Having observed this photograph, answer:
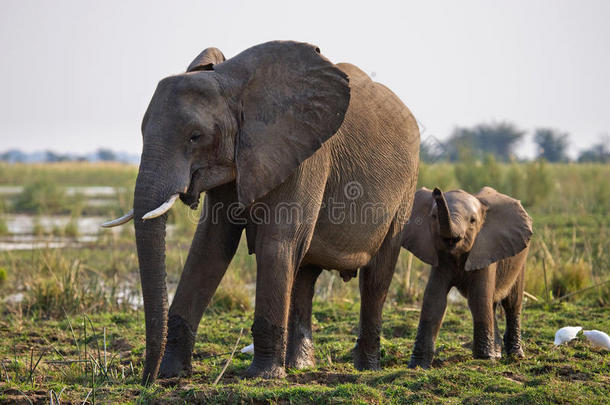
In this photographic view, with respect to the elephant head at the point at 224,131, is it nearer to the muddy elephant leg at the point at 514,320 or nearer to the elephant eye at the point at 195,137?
the elephant eye at the point at 195,137

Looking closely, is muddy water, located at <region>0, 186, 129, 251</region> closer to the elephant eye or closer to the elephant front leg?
the elephant front leg

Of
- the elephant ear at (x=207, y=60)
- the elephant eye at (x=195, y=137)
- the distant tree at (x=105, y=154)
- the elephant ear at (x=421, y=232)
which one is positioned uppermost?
the distant tree at (x=105, y=154)

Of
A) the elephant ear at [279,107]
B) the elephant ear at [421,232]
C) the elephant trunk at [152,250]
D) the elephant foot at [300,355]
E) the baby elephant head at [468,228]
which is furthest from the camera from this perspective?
the elephant ear at [421,232]

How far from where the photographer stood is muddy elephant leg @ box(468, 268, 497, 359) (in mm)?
6328

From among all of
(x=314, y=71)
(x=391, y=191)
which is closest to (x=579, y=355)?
(x=391, y=191)

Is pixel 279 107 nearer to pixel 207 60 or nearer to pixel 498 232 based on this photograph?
pixel 207 60

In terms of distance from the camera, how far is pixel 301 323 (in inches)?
247

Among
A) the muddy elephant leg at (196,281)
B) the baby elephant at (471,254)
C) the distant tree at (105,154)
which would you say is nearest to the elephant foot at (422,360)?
the baby elephant at (471,254)

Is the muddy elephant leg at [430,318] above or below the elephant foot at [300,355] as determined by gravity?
above

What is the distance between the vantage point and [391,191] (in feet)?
20.3

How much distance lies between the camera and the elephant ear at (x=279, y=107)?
5.07m

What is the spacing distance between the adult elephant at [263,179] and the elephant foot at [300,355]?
10mm

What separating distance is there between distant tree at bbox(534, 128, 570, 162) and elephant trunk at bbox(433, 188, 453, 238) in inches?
1740

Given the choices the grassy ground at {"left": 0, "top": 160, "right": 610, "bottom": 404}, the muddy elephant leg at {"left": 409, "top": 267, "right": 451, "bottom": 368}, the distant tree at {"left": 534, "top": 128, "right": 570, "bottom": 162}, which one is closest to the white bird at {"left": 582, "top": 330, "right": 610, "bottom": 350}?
the grassy ground at {"left": 0, "top": 160, "right": 610, "bottom": 404}
